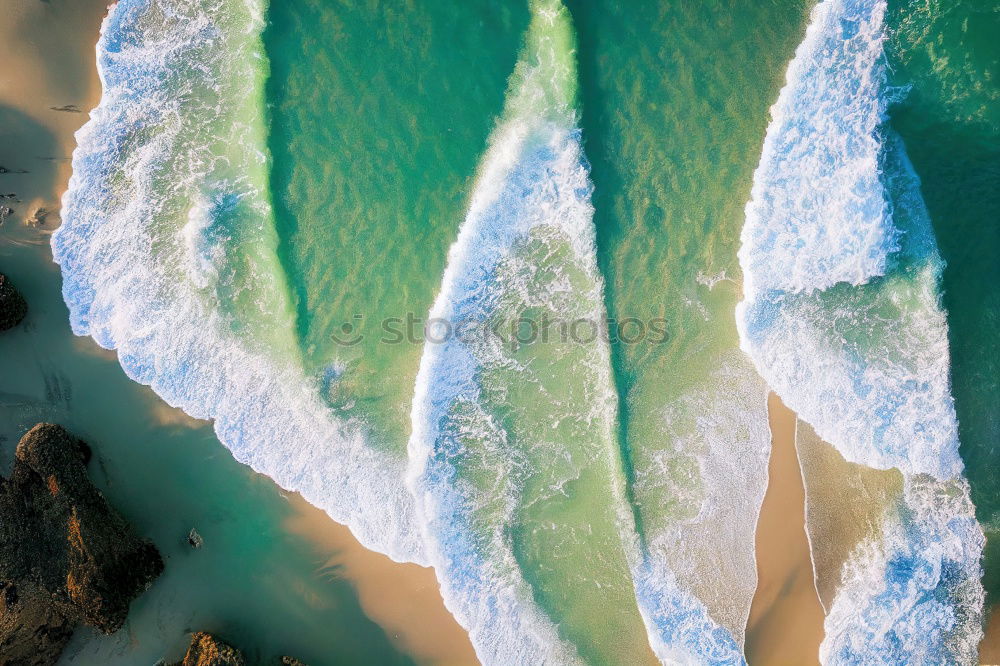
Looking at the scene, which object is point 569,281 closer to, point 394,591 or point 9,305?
point 394,591

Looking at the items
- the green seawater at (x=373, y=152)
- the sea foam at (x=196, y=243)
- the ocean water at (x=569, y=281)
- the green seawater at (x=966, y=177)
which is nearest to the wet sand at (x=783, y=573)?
the ocean water at (x=569, y=281)

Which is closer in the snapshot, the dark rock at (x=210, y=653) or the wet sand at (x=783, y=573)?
the dark rock at (x=210, y=653)

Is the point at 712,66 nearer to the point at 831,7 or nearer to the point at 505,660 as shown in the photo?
the point at 831,7

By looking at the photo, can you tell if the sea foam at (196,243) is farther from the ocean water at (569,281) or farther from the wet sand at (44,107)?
the wet sand at (44,107)

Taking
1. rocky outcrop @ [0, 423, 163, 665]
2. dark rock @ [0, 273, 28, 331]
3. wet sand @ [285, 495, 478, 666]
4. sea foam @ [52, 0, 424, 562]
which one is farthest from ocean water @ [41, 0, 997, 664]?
rocky outcrop @ [0, 423, 163, 665]

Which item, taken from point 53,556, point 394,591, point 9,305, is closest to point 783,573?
point 394,591
